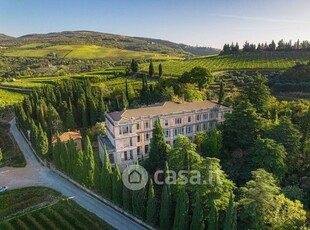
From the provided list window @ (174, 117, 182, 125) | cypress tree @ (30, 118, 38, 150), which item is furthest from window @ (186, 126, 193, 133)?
cypress tree @ (30, 118, 38, 150)

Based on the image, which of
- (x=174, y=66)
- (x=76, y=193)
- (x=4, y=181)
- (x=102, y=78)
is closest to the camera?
(x=76, y=193)

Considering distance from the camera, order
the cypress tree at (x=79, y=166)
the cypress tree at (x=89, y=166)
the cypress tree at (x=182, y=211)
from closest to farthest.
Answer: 1. the cypress tree at (x=182, y=211)
2. the cypress tree at (x=89, y=166)
3. the cypress tree at (x=79, y=166)

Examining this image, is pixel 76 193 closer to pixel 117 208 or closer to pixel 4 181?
pixel 117 208

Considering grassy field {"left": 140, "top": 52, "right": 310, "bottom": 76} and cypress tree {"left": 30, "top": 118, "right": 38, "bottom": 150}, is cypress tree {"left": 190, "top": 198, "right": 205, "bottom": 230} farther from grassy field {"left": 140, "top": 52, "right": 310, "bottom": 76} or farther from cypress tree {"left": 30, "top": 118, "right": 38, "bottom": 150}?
grassy field {"left": 140, "top": 52, "right": 310, "bottom": 76}

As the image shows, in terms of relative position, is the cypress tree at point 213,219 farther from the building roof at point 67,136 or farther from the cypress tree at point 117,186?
the building roof at point 67,136

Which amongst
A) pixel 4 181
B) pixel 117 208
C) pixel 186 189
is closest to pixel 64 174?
pixel 4 181

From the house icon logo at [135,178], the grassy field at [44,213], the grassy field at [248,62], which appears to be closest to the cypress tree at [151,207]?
the house icon logo at [135,178]
